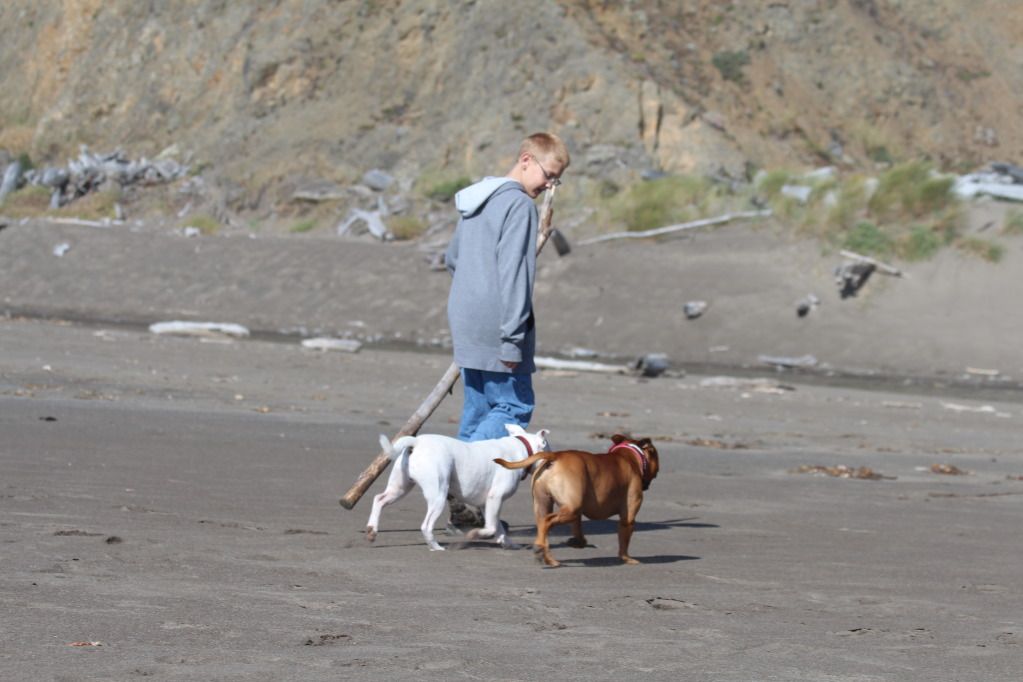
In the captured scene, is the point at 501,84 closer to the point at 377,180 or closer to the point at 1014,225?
the point at 377,180

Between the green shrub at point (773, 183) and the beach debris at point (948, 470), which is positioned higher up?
the green shrub at point (773, 183)

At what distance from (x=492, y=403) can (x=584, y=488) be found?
2.99 ft

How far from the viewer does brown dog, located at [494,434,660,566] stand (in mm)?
5930

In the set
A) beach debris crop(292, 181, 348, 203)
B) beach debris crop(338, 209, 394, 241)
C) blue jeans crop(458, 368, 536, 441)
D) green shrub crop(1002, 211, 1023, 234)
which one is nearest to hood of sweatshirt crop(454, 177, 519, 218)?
blue jeans crop(458, 368, 536, 441)

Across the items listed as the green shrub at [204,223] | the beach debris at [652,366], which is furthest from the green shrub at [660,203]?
the green shrub at [204,223]

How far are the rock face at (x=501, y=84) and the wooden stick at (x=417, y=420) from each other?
26175 millimetres

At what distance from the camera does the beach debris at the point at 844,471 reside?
10078 millimetres

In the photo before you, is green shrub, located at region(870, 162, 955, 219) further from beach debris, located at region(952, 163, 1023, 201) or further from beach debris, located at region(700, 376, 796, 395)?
beach debris, located at region(700, 376, 796, 395)

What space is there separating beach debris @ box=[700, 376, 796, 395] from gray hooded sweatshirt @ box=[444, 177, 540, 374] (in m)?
11.0

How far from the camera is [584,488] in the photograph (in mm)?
5973

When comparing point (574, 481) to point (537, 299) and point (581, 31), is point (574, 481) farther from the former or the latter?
point (581, 31)

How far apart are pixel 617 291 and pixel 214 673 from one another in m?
21.5

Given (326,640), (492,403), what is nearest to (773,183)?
(492,403)

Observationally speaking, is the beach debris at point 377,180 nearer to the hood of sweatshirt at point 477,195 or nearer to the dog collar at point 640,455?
the hood of sweatshirt at point 477,195
